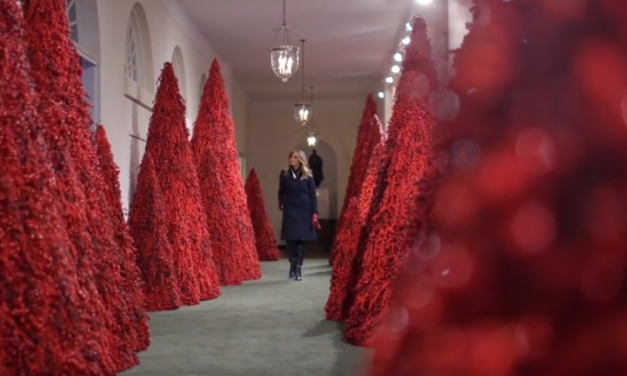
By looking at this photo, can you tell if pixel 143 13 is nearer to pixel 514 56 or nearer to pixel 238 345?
pixel 238 345

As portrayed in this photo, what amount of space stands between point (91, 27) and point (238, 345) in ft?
11.5

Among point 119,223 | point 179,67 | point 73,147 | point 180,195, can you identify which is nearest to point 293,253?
point 180,195

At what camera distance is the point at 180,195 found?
725cm

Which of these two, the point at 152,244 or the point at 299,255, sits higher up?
the point at 152,244

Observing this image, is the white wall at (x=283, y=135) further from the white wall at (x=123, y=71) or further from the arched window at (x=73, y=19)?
the arched window at (x=73, y=19)

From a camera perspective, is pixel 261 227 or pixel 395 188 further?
pixel 261 227

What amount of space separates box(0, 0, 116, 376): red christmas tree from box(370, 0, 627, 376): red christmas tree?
103 inches

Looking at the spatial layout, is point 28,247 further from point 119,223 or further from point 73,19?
point 73,19

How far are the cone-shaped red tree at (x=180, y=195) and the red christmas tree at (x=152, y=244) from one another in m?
0.32

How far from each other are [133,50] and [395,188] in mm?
4979

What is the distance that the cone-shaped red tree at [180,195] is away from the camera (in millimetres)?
7020

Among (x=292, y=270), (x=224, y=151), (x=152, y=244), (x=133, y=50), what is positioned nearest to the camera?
(x=152, y=244)

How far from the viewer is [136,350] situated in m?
4.58

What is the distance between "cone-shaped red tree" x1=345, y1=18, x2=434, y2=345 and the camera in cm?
464
